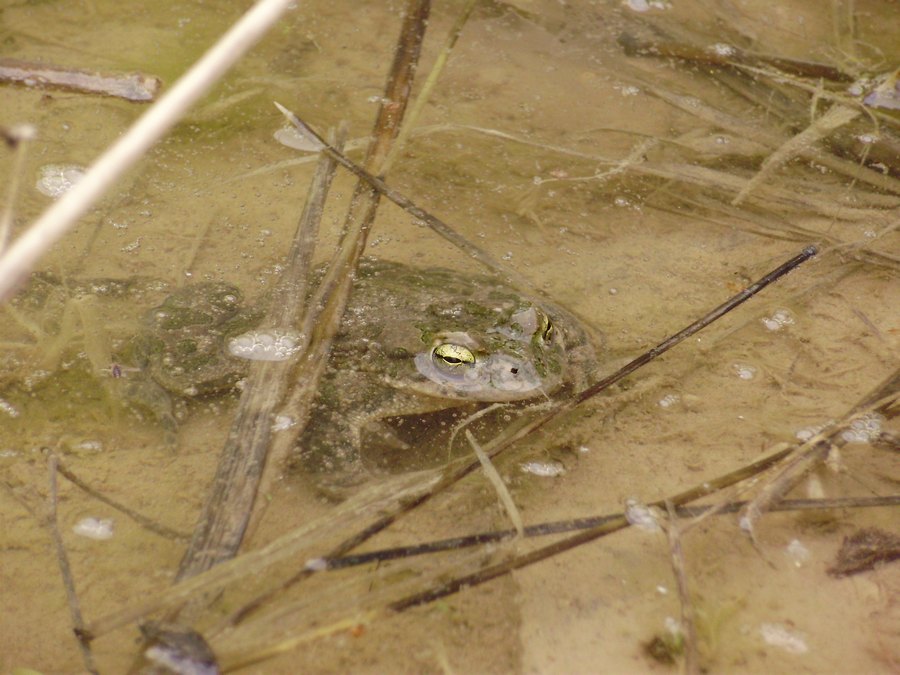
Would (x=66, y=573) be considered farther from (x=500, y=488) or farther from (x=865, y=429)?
(x=865, y=429)

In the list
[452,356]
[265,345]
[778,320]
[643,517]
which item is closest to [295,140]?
[265,345]

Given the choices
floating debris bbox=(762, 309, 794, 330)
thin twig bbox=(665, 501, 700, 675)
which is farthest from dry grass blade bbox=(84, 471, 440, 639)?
floating debris bbox=(762, 309, 794, 330)

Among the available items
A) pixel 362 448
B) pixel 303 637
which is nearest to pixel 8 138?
pixel 303 637

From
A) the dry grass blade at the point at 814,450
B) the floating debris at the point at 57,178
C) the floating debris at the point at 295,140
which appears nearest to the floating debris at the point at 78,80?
the floating debris at the point at 57,178

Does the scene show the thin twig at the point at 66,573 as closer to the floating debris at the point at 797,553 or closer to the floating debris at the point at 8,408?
the floating debris at the point at 8,408

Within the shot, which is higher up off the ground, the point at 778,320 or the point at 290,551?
the point at 778,320

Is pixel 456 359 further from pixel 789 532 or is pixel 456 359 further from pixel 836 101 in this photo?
pixel 836 101

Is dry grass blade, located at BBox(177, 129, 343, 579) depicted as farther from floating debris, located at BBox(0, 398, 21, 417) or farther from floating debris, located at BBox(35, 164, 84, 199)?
floating debris, located at BBox(35, 164, 84, 199)
